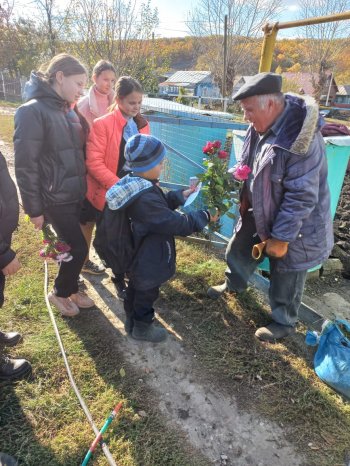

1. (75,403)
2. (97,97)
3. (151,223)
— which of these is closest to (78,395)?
(75,403)

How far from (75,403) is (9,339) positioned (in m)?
0.81

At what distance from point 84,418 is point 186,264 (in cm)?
203

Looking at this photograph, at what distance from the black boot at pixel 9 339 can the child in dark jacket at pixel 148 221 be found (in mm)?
922

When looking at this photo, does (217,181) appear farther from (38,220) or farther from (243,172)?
(38,220)

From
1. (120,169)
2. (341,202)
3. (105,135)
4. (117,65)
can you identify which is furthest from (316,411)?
(117,65)

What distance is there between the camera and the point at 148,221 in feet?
7.54

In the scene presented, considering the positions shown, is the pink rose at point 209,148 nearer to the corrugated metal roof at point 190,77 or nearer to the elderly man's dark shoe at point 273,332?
the elderly man's dark shoe at point 273,332

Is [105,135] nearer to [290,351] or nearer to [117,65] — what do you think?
[290,351]

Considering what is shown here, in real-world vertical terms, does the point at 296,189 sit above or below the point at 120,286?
above

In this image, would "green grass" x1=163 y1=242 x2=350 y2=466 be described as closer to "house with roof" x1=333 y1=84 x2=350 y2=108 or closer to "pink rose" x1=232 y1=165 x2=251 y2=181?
"pink rose" x1=232 y1=165 x2=251 y2=181

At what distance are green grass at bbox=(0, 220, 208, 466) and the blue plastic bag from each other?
3.70 ft

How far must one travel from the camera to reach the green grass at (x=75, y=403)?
1935mm

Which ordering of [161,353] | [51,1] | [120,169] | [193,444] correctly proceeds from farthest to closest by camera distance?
[51,1], [120,169], [161,353], [193,444]

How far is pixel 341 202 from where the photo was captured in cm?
643
